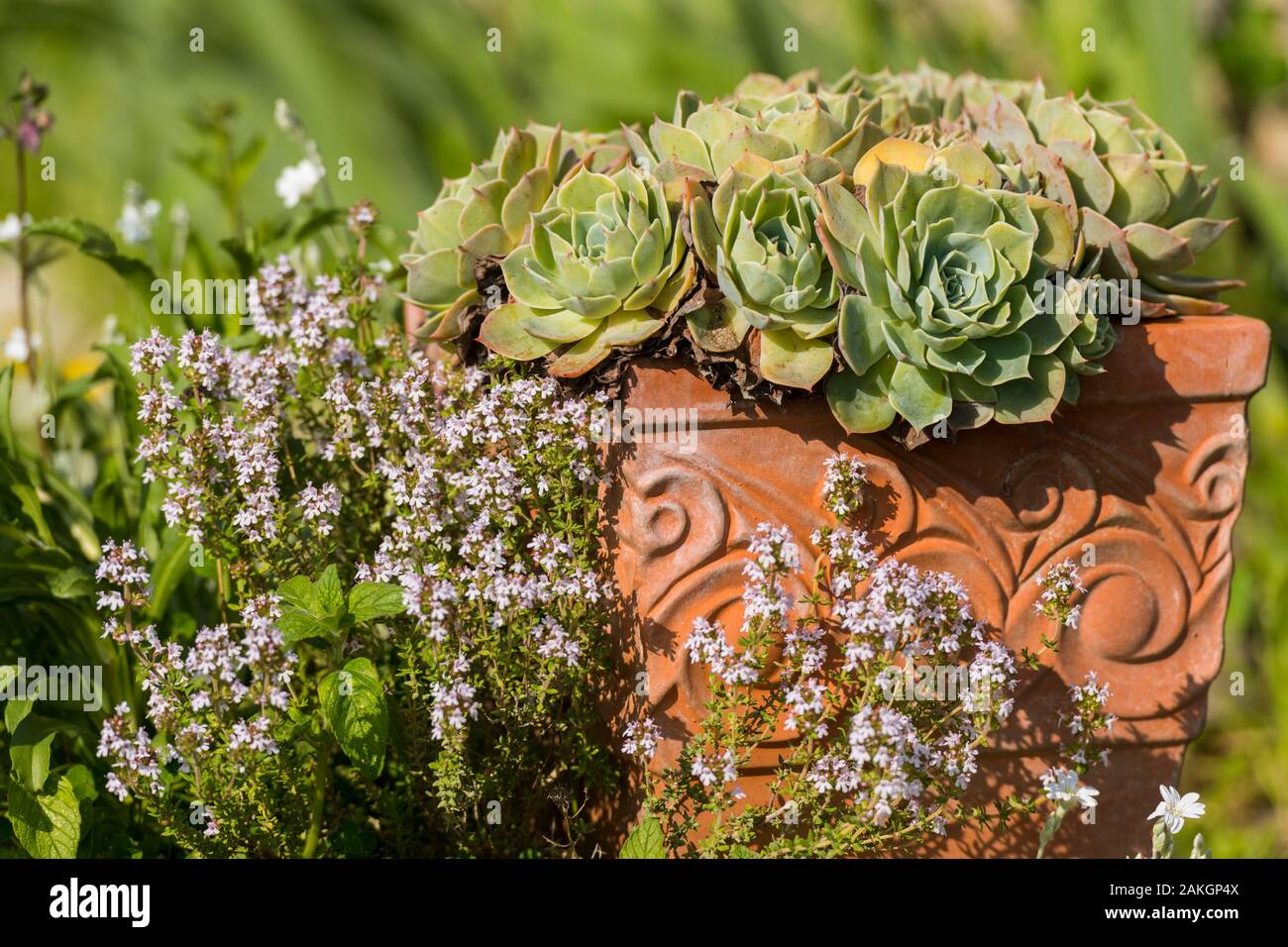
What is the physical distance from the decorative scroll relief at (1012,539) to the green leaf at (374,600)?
1.17 ft

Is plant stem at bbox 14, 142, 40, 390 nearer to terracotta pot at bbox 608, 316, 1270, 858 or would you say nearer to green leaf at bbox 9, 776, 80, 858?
green leaf at bbox 9, 776, 80, 858

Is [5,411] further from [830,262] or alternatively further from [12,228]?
[830,262]

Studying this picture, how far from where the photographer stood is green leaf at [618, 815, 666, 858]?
5.57 feet

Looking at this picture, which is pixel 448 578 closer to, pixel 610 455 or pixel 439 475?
pixel 439 475

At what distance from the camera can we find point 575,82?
4.39 meters

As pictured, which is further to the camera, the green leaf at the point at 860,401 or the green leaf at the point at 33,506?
the green leaf at the point at 33,506

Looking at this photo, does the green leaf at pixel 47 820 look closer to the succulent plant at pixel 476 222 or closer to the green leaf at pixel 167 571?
the green leaf at pixel 167 571

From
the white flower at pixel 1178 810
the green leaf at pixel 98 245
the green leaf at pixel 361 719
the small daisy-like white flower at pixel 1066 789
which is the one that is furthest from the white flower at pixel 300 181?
the white flower at pixel 1178 810

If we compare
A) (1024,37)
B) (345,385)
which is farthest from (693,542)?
(1024,37)

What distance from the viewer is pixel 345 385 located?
1.90 m

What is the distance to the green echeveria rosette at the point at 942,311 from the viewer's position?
1.69 m

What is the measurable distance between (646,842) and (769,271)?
82cm

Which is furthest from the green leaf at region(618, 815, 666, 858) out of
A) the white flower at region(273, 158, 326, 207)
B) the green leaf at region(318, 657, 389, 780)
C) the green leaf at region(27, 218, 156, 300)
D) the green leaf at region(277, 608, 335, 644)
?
the white flower at region(273, 158, 326, 207)

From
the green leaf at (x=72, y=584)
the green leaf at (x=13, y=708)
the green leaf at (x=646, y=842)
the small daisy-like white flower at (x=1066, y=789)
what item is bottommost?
the green leaf at (x=646, y=842)
